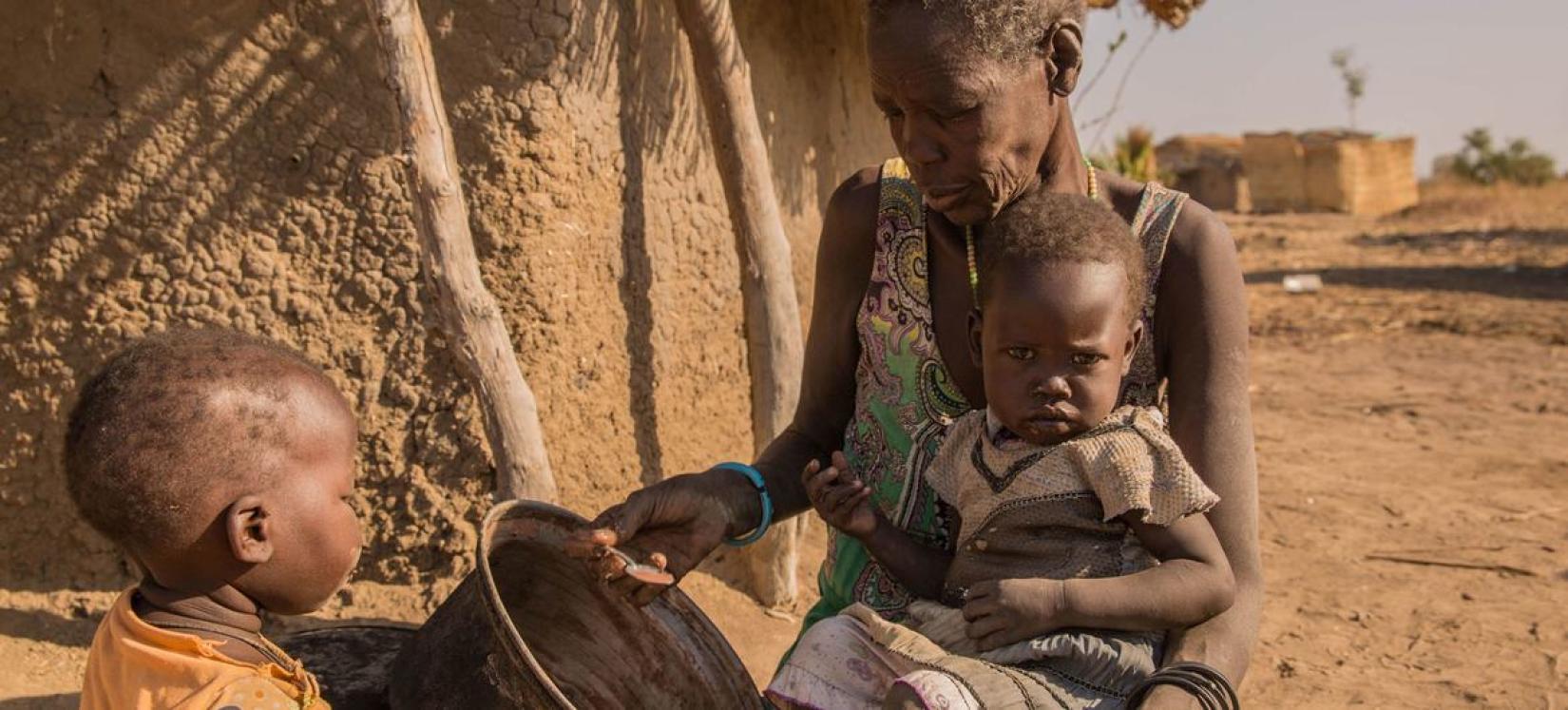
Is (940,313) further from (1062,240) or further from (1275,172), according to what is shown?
(1275,172)

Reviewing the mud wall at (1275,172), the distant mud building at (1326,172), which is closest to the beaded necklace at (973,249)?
the distant mud building at (1326,172)

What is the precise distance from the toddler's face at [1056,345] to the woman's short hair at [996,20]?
0.33 meters

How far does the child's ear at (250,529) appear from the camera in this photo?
6.58ft

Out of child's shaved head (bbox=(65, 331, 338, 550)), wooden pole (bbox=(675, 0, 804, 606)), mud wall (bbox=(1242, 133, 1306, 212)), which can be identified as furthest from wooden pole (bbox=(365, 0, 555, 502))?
mud wall (bbox=(1242, 133, 1306, 212))

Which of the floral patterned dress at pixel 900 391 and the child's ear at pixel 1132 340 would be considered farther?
the floral patterned dress at pixel 900 391

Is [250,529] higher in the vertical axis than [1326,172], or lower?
higher

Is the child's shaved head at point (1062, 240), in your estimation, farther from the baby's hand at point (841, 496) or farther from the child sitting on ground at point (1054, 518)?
the baby's hand at point (841, 496)

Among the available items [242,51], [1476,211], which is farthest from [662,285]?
[1476,211]

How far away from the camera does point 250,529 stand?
205cm

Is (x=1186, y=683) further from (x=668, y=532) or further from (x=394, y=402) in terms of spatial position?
(x=394, y=402)

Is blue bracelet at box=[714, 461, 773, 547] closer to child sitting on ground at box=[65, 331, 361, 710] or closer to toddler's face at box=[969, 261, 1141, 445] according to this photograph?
toddler's face at box=[969, 261, 1141, 445]

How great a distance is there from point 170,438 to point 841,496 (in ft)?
3.28

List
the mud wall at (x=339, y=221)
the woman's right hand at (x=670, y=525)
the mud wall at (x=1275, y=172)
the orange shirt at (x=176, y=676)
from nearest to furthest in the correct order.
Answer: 1. the orange shirt at (x=176, y=676)
2. the woman's right hand at (x=670, y=525)
3. the mud wall at (x=339, y=221)
4. the mud wall at (x=1275, y=172)

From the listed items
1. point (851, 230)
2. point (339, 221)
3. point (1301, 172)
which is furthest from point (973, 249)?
point (1301, 172)
